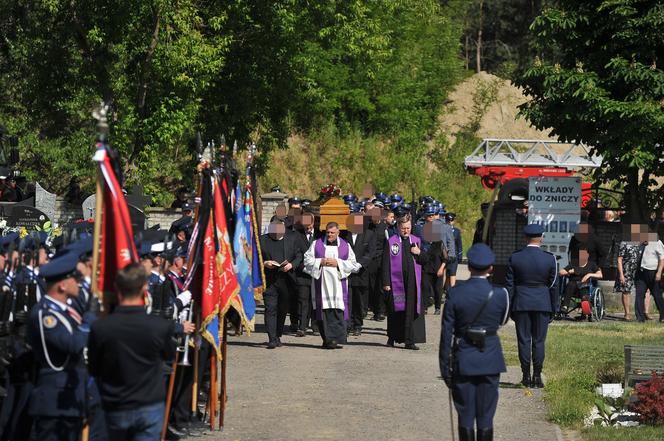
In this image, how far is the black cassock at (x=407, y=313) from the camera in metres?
18.6

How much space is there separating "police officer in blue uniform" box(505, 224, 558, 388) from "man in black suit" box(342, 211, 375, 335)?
566 centimetres

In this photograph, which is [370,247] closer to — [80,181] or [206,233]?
[206,233]

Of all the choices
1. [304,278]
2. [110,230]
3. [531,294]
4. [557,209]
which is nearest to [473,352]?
[110,230]

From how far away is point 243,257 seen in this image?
1379 centimetres

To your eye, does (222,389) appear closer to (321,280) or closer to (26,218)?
(321,280)

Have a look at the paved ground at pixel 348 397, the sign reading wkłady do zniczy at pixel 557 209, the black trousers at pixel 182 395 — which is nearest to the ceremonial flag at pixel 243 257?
the paved ground at pixel 348 397

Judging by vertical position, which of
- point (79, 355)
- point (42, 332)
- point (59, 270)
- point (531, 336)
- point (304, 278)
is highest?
point (59, 270)

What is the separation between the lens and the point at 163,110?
26547 millimetres

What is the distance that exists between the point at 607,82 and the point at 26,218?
35.7ft

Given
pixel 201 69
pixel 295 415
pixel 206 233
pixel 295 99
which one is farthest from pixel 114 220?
pixel 295 99

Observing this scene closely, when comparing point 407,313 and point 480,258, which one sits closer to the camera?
point 480,258

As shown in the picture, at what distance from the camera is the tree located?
23.5 m

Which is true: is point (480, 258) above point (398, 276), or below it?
above

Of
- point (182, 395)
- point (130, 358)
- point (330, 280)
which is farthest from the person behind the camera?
point (330, 280)
